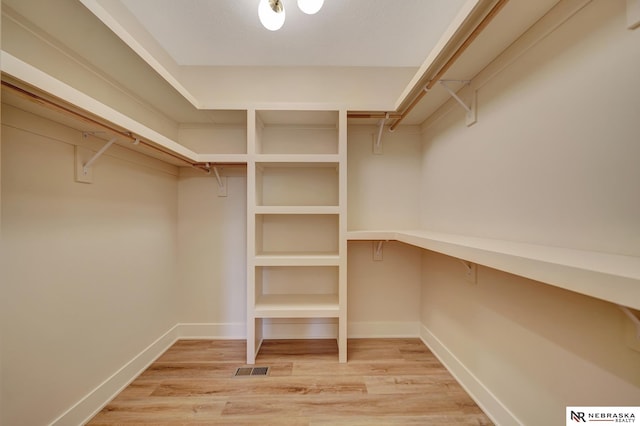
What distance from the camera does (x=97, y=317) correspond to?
50.3 inches

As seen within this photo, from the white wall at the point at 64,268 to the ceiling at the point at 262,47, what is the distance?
42 centimetres

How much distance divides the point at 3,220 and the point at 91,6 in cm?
86

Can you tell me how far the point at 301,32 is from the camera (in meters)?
1.64

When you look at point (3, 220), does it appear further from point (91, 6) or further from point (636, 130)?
point (636, 130)

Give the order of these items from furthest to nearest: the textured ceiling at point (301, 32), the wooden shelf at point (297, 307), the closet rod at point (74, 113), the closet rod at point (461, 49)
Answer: the wooden shelf at point (297, 307), the textured ceiling at point (301, 32), the closet rod at point (461, 49), the closet rod at point (74, 113)

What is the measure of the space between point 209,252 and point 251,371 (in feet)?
3.14

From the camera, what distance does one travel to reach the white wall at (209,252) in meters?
2.00

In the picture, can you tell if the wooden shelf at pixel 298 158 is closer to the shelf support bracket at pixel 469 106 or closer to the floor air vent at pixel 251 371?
the shelf support bracket at pixel 469 106

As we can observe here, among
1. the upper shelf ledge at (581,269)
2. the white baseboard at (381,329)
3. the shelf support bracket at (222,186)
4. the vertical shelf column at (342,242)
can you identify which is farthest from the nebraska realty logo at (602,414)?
the shelf support bracket at (222,186)

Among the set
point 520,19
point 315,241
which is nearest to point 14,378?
point 315,241

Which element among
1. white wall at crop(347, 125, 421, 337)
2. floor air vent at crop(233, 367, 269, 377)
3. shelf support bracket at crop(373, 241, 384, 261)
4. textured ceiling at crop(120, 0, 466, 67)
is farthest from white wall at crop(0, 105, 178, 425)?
shelf support bracket at crop(373, 241, 384, 261)

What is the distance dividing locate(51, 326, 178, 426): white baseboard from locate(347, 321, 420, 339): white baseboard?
4.78ft

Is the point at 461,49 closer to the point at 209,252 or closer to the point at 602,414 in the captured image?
the point at 602,414

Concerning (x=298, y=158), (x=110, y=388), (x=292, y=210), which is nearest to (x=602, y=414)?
(x=292, y=210)
